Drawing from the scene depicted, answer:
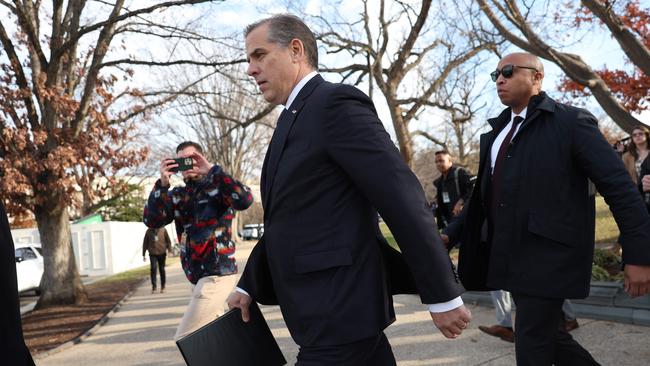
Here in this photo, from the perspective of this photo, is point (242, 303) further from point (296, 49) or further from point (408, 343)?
point (408, 343)

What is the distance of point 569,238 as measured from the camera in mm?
2527

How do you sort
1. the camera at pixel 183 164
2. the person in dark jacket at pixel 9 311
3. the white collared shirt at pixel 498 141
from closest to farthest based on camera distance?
the person in dark jacket at pixel 9 311
the white collared shirt at pixel 498 141
the camera at pixel 183 164

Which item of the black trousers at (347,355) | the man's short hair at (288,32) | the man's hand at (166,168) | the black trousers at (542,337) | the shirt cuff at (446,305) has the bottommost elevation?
the black trousers at (542,337)

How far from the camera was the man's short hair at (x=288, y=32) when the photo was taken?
6.74ft

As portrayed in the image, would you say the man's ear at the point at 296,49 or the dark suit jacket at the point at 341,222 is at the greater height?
the man's ear at the point at 296,49

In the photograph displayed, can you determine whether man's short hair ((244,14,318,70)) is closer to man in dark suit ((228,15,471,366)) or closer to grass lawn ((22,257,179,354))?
man in dark suit ((228,15,471,366))

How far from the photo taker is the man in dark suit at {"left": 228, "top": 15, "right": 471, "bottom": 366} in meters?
1.74

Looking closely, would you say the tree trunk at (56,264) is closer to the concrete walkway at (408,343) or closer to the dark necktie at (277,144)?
the concrete walkway at (408,343)

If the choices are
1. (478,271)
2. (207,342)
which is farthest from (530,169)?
(207,342)

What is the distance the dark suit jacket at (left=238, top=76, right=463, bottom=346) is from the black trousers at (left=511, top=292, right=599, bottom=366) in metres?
0.92

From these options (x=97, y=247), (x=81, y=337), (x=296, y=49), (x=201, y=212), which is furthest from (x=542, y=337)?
(x=97, y=247)

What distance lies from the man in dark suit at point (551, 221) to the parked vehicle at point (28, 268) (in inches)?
594

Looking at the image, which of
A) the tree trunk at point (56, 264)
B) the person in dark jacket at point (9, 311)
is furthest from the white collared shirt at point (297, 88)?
the tree trunk at point (56, 264)

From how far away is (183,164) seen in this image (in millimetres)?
4121
